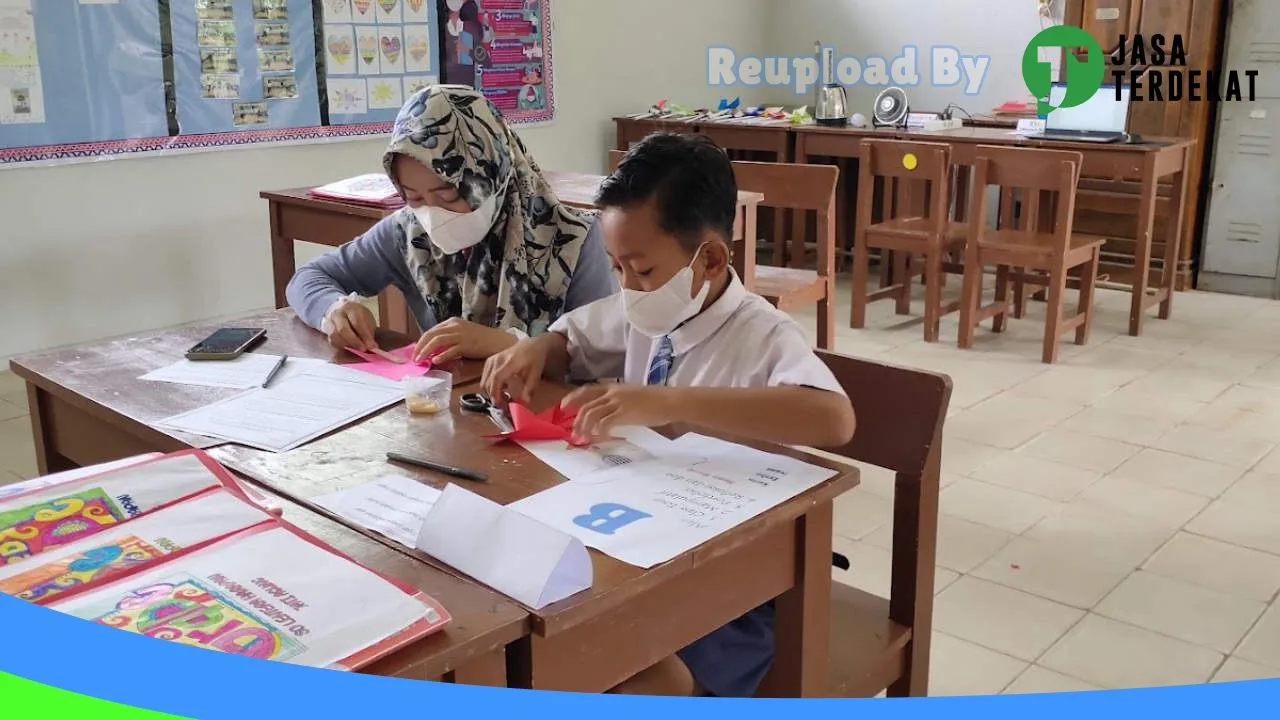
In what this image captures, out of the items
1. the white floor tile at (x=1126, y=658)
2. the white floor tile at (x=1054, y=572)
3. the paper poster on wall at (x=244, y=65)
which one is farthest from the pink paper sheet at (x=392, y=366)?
the paper poster on wall at (x=244, y=65)

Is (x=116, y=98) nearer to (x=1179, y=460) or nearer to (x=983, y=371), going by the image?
(x=983, y=371)

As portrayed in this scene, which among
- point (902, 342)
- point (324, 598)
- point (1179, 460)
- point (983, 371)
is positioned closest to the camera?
point (324, 598)

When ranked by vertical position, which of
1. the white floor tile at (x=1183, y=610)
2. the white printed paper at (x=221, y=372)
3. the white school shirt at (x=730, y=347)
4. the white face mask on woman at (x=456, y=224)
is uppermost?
the white face mask on woman at (x=456, y=224)

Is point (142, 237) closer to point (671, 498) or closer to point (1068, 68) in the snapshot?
point (671, 498)

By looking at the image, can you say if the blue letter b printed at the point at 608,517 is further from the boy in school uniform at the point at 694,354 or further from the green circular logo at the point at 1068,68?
the green circular logo at the point at 1068,68

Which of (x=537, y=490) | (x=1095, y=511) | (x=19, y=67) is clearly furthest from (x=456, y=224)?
(x=19, y=67)

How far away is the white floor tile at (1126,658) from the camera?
2.17 m

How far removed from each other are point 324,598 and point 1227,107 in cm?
556

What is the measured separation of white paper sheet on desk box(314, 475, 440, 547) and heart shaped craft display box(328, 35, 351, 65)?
4.20 m

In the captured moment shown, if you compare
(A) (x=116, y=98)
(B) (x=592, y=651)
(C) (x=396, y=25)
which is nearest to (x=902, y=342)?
(C) (x=396, y=25)

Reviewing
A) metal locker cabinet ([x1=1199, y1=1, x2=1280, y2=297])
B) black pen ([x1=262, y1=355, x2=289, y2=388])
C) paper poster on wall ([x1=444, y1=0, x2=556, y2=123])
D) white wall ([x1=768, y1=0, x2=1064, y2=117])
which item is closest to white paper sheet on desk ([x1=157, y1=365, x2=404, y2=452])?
black pen ([x1=262, y1=355, x2=289, y2=388])

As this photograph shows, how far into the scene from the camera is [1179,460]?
3330 mm

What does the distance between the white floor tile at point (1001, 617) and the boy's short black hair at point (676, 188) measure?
3.85 feet

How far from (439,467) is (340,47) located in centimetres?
423
